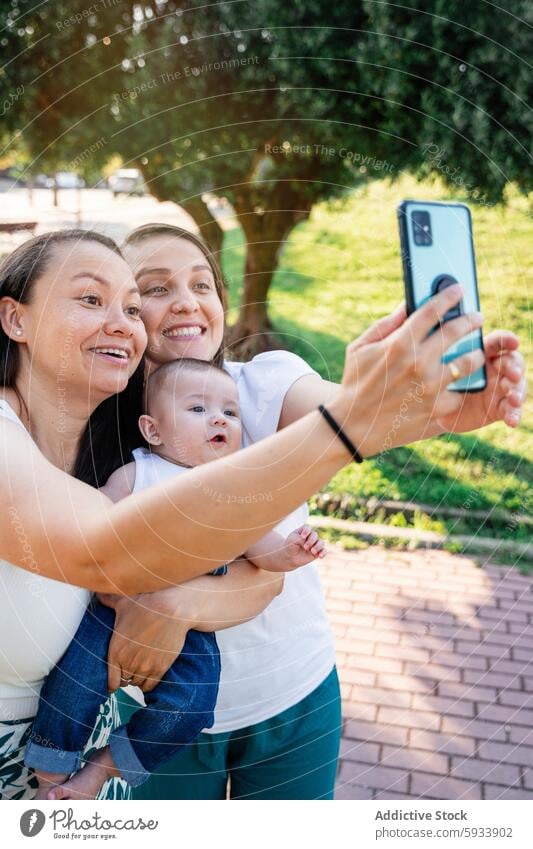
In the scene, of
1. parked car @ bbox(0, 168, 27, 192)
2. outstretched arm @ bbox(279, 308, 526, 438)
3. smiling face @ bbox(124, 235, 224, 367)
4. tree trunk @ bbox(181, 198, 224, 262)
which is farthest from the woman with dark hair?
tree trunk @ bbox(181, 198, 224, 262)

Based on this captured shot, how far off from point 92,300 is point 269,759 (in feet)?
2.18

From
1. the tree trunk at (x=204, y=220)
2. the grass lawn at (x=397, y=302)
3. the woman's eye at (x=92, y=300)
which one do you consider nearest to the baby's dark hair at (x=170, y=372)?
the woman's eye at (x=92, y=300)

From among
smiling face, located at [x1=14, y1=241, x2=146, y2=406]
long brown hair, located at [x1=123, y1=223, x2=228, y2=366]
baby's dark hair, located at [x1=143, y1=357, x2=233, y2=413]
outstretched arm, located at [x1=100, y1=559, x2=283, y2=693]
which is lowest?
outstretched arm, located at [x1=100, y1=559, x2=283, y2=693]

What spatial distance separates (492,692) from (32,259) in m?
1.66

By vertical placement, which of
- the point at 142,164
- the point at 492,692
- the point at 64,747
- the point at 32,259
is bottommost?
the point at 492,692

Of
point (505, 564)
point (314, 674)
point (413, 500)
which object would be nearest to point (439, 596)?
point (505, 564)

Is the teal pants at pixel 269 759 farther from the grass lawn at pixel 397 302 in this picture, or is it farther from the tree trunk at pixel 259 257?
the tree trunk at pixel 259 257

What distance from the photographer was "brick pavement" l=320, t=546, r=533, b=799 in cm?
187

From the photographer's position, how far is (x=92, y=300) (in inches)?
38.1

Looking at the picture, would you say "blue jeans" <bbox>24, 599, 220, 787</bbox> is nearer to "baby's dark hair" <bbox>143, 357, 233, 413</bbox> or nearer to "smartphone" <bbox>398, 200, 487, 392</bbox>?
"baby's dark hair" <bbox>143, 357, 233, 413</bbox>

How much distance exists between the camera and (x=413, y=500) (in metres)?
3.01

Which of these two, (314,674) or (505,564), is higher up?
(314,674)

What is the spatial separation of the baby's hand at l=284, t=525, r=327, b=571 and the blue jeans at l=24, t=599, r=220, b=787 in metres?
0.15

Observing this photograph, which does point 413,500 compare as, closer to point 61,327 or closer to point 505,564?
point 505,564
